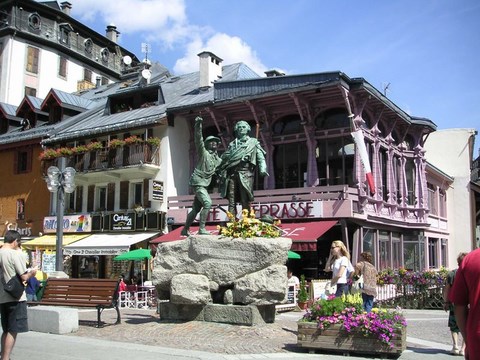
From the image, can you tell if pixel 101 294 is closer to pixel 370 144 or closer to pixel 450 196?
pixel 370 144

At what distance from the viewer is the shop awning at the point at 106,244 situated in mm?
24125

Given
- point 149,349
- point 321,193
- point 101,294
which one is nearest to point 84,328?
point 101,294

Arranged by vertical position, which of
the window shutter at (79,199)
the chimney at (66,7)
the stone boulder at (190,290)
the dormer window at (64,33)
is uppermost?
the chimney at (66,7)

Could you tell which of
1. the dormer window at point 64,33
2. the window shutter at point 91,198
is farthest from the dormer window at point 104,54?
the window shutter at point 91,198

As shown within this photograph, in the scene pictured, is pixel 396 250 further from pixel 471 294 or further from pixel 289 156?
pixel 471 294

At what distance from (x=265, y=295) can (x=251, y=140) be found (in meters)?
3.16

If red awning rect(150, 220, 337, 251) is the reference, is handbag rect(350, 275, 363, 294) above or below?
below

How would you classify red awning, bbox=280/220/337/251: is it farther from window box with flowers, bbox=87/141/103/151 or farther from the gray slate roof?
window box with flowers, bbox=87/141/103/151

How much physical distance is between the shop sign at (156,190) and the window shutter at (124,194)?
2.39 m

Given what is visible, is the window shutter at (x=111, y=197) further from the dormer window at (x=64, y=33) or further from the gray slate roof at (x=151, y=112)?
the dormer window at (x=64, y=33)

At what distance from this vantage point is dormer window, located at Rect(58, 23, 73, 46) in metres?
42.7

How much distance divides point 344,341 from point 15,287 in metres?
4.47

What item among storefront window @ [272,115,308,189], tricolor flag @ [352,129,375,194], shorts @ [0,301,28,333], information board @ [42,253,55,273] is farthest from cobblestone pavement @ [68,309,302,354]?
information board @ [42,253,55,273]

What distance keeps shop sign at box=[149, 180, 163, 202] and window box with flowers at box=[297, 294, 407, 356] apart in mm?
17203
